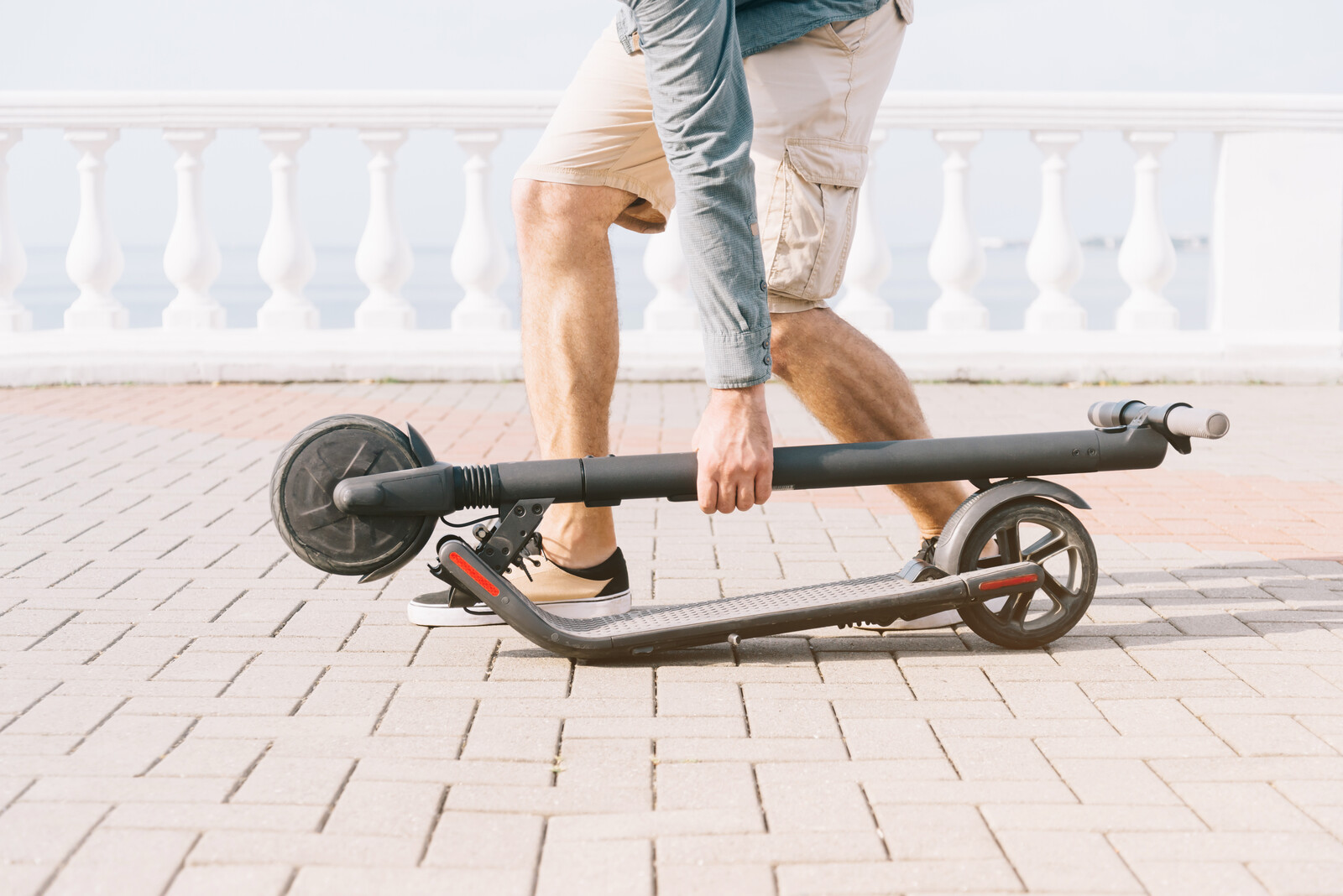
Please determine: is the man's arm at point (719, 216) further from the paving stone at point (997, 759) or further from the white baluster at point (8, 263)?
the white baluster at point (8, 263)

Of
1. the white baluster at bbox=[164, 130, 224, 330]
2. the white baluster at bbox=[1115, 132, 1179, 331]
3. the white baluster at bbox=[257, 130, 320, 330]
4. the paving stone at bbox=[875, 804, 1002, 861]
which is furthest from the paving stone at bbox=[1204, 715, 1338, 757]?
the white baluster at bbox=[164, 130, 224, 330]

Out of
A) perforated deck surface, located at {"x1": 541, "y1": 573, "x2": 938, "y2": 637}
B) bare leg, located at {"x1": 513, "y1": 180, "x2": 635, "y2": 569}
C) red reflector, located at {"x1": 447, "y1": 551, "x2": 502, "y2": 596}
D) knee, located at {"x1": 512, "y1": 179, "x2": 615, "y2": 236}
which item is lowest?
perforated deck surface, located at {"x1": 541, "y1": 573, "x2": 938, "y2": 637}

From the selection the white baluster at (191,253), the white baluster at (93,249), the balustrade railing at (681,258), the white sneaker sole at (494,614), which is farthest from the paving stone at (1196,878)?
the white baluster at (93,249)

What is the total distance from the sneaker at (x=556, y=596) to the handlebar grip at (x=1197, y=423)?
1.18 metres

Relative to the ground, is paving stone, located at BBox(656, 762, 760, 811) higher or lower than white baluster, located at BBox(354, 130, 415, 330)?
lower

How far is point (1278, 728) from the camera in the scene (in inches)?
93.1

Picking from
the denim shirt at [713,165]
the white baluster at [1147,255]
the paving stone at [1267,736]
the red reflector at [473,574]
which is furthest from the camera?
the white baluster at [1147,255]

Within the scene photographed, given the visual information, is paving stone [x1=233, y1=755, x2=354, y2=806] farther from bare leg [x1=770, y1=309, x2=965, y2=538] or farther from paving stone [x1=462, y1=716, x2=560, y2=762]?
bare leg [x1=770, y1=309, x2=965, y2=538]

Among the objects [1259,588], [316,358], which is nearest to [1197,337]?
[1259,588]

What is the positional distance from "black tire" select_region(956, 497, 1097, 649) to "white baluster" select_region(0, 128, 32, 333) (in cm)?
600

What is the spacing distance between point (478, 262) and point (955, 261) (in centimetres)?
253

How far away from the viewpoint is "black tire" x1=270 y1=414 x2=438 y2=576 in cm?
260

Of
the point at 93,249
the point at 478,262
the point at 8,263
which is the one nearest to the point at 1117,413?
the point at 478,262

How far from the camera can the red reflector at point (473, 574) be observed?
264 centimetres
